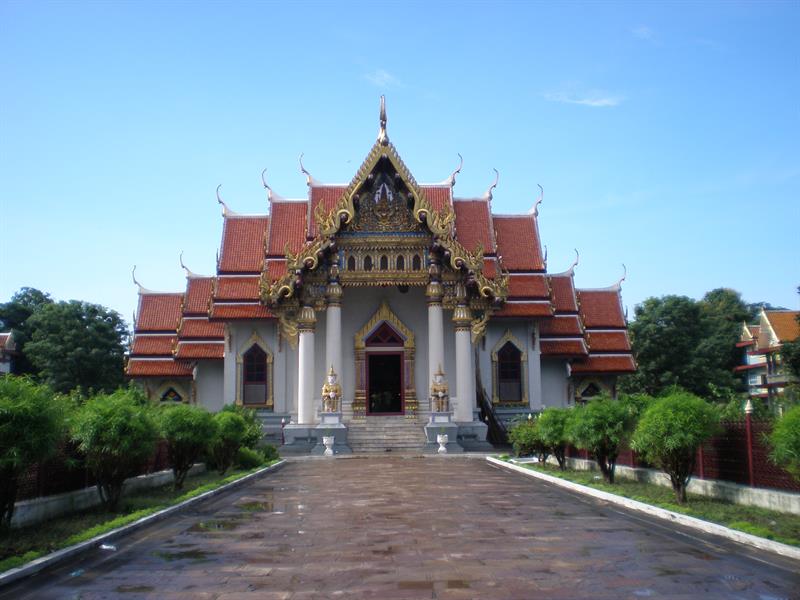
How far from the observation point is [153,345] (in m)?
29.7

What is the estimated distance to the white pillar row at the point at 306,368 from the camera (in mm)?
25219

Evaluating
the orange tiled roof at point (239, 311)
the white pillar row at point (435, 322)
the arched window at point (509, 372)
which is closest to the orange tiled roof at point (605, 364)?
the arched window at point (509, 372)

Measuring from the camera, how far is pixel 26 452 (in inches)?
306

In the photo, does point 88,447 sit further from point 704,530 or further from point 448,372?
point 448,372

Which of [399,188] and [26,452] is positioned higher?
[399,188]

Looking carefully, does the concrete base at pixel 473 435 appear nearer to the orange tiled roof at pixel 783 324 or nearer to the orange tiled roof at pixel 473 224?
the orange tiled roof at pixel 473 224

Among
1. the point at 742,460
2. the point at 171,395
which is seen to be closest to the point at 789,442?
the point at 742,460

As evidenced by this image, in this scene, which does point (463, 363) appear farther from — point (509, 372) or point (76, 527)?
point (76, 527)

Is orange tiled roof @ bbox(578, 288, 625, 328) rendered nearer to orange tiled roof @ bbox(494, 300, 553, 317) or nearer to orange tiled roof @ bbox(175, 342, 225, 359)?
orange tiled roof @ bbox(494, 300, 553, 317)

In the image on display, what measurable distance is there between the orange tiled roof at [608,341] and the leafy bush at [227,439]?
53.7 ft

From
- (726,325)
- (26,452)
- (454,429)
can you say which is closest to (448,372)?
(454,429)

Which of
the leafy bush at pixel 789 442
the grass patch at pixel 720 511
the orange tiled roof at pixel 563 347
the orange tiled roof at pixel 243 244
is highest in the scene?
the orange tiled roof at pixel 243 244

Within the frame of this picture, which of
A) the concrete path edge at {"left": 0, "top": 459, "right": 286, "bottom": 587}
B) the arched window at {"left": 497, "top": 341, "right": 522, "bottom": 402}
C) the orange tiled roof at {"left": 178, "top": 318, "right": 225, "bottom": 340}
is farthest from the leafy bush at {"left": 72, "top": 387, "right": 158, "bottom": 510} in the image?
the arched window at {"left": 497, "top": 341, "right": 522, "bottom": 402}

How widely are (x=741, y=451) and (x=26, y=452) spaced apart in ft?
28.1
